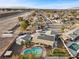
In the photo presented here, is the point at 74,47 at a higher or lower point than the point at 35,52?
lower

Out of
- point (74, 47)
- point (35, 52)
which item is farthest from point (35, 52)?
point (74, 47)

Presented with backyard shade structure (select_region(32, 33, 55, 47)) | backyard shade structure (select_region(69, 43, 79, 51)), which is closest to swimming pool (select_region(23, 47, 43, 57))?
backyard shade structure (select_region(32, 33, 55, 47))

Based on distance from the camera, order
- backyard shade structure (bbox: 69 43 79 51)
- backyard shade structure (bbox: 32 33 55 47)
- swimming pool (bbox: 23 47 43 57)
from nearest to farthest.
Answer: swimming pool (bbox: 23 47 43 57)
backyard shade structure (bbox: 69 43 79 51)
backyard shade structure (bbox: 32 33 55 47)

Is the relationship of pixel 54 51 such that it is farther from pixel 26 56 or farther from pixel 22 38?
pixel 22 38

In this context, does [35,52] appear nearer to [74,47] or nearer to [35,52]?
[35,52]

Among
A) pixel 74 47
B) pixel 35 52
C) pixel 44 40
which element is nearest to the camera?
pixel 35 52

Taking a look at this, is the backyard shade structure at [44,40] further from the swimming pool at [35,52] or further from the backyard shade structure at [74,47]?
the backyard shade structure at [74,47]

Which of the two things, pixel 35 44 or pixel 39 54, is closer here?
pixel 39 54

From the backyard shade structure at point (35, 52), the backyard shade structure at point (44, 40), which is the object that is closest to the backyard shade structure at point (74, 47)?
the backyard shade structure at point (44, 40)

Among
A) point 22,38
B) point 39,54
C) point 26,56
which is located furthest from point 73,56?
point 22,38

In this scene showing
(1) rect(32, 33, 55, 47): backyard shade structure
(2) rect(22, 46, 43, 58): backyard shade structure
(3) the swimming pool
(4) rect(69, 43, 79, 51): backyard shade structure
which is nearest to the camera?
(2) rect(22, 46, 43, 58): backyard shade structure

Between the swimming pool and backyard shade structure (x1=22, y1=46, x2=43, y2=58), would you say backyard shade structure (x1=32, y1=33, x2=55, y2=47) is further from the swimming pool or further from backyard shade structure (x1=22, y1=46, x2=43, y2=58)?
the swimming pool
